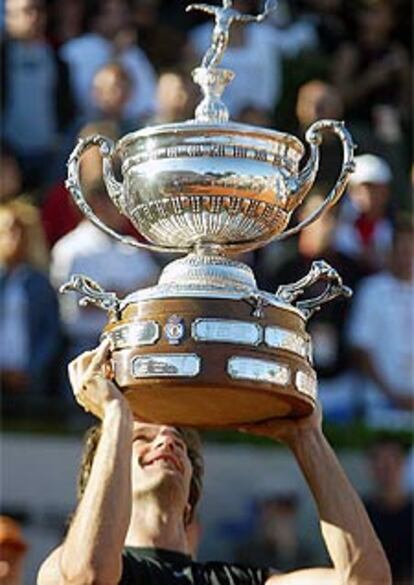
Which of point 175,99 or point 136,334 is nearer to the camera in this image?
point 136,334

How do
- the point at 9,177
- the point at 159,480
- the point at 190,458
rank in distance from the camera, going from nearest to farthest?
the point at 159,480, the point at 190,458, the point at 9,177

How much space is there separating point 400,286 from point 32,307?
1.91 meters

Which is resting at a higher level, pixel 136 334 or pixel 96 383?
pixel 136 334

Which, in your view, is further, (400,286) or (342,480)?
(400,286)

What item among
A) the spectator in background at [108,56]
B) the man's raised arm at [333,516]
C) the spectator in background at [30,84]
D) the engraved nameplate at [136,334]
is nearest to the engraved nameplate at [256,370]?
the engraved nameplate at [136,334]

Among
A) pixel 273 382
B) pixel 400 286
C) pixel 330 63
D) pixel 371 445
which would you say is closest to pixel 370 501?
pixel 371 445

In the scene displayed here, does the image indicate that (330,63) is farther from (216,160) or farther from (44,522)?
(216,160)

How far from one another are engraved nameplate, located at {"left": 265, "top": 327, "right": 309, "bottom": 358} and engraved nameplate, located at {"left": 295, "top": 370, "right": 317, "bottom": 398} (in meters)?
0.06

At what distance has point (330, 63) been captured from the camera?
52.3 ft

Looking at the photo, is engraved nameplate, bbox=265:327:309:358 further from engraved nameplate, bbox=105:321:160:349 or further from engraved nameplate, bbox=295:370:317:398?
engraved nameplate, bbox=105:321:160:349

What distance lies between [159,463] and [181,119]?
6596 mm

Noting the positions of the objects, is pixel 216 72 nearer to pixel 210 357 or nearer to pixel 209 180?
pixel 209 180

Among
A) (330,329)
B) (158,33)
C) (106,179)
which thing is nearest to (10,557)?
(106,179)

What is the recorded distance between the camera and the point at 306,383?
6.15 meters
